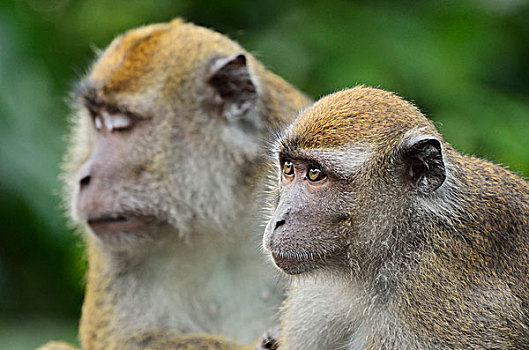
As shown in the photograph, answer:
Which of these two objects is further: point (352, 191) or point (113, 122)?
point (113, 122)

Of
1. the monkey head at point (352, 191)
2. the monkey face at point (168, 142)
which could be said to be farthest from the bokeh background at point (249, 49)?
the monkey head at point (352, 191)

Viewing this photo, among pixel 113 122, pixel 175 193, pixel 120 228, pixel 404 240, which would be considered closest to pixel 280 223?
pixel 404 240

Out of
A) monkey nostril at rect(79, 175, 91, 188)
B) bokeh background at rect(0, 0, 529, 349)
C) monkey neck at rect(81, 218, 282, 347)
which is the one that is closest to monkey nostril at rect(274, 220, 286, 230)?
monkey neck at rect(81, 218, 282, 347)

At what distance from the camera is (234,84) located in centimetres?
550

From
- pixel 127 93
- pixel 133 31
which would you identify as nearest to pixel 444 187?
pixel 127 93

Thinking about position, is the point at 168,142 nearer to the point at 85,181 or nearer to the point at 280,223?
the point at 85,181

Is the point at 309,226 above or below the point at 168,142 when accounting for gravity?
below

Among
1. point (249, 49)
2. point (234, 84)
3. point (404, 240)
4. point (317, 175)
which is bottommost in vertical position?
point (404, 240)

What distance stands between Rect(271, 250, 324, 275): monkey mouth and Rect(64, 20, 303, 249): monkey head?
1428mm

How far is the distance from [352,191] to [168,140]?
1.84 metres

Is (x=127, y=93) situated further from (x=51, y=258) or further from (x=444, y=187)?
(x=51, y=258)

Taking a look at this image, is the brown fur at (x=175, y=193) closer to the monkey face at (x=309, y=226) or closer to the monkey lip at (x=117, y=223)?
the monkey lip at (x=117, y=223)

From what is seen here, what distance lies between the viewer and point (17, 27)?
839 cm

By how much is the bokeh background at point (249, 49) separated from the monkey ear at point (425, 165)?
3.23 m
